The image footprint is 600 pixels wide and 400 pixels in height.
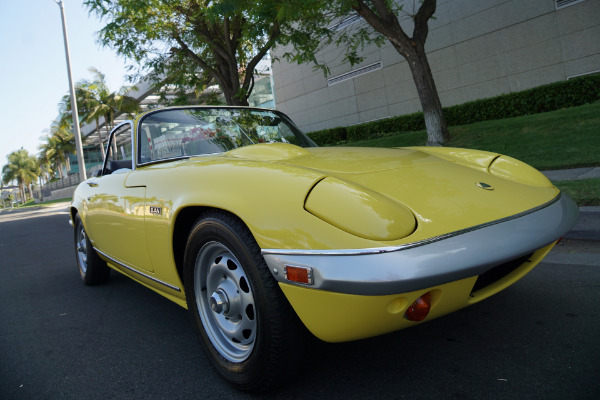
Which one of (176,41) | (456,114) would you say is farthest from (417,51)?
(176,41)

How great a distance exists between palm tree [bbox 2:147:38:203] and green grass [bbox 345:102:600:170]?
312 feet

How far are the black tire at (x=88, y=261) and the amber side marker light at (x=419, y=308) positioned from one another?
317 centimetres

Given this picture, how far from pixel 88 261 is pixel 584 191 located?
5022 millimetres

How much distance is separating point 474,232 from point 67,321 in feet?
9.86

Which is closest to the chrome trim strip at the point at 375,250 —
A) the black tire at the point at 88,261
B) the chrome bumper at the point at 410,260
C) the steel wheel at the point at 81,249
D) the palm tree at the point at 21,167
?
the chrome bumper at the point at 410,260

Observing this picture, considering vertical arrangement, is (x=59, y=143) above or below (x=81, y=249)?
above

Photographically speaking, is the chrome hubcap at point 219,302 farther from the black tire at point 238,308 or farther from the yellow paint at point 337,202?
the yellow paint at point 337,202

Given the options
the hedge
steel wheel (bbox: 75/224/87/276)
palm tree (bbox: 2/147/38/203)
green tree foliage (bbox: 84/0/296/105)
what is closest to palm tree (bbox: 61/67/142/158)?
green tree foliage (bbox: 84/0/296/105)

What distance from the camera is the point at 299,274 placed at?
1.59m

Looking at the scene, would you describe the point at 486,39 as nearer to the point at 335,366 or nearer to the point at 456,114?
the point at 456,114

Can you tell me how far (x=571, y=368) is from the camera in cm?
184

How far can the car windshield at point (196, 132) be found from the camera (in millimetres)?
2916

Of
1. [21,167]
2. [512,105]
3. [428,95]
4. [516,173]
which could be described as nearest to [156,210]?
[516,173]

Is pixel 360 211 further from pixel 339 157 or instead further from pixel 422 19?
pixel 422 19
